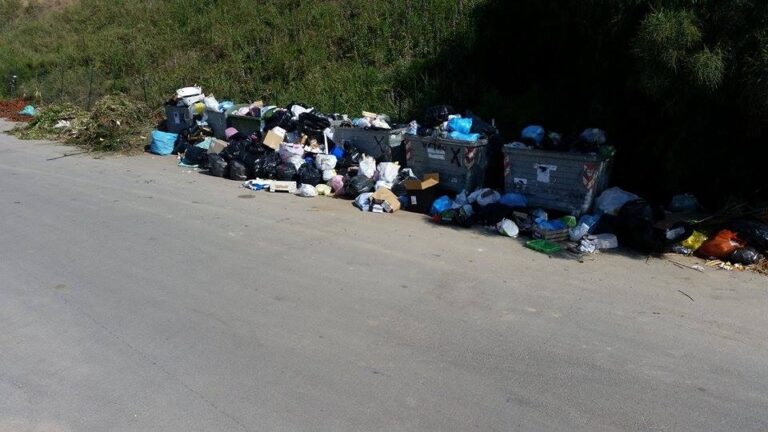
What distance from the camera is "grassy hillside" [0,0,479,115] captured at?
43.1ft

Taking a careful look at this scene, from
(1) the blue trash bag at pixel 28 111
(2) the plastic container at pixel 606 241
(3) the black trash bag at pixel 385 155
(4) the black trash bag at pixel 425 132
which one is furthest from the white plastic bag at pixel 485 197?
(1) the blue trash bag at pixel 28 111

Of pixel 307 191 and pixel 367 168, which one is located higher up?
pixel 367 168

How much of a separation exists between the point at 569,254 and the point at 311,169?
4.44 meters

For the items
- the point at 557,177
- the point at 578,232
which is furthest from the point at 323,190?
the point at 578,232

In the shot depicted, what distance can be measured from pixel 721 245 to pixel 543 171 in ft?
6.74

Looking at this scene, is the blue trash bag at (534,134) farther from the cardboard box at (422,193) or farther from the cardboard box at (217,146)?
the cardboard box at (217,146)

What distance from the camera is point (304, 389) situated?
381cm

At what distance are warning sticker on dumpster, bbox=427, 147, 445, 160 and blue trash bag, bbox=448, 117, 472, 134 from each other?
1.21 feet

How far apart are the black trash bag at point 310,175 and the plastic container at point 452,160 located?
157 centimetres

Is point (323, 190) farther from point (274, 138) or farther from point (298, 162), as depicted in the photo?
point (274, 138)

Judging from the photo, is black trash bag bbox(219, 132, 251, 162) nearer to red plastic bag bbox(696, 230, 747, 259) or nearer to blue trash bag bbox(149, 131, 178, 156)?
blue trash bag bbox(149, 131, 178, 156)

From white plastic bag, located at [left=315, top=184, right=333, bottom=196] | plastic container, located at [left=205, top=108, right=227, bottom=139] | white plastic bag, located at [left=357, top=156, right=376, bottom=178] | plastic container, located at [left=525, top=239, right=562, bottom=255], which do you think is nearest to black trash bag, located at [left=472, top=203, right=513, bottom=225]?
plastic container, located at [left=525, top=239, right=562, bottom=255]

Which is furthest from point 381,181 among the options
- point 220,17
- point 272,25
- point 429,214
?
point 220,17

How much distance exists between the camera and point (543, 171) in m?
7.37
